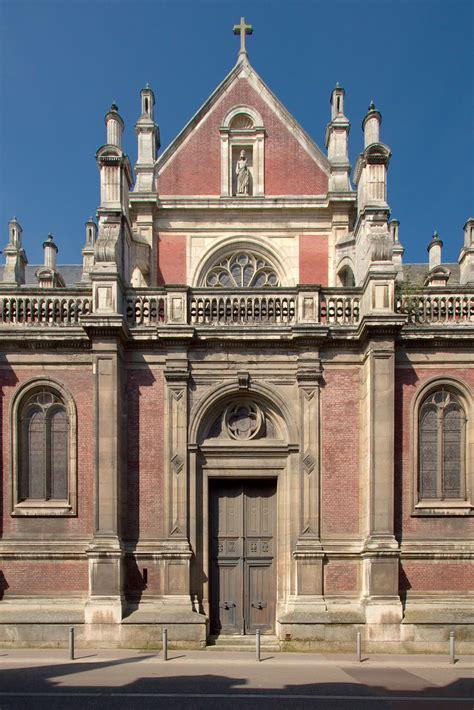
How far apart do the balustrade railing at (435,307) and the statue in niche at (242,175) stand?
7.79 meters

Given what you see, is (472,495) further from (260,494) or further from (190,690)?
(190,690)

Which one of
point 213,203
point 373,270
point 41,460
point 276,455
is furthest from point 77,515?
point 213,203

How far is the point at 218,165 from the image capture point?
848 inches

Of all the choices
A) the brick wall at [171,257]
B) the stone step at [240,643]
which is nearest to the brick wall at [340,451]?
the stone step at [240,643]

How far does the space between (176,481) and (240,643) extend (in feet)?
13.4

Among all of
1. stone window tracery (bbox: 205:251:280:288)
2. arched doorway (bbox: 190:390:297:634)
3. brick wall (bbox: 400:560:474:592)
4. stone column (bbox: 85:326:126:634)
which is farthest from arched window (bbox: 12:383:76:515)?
brick wall (bbox: 400:560:474:592)

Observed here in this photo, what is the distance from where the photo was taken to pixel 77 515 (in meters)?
15.6

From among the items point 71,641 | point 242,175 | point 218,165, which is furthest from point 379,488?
point 218,165

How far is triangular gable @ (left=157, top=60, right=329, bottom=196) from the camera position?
2153cm

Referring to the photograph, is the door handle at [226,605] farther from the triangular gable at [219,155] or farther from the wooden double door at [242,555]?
the triangular gable at [219,155]

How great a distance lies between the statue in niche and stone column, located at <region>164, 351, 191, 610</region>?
26.3 ft

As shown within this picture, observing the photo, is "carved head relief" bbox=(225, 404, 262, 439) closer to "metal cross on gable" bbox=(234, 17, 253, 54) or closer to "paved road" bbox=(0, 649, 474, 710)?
"paved road" bbox=(0, 649, 474, 710)

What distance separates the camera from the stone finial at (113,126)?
17.5 metres

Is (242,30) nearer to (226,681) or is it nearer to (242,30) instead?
(242,30)
